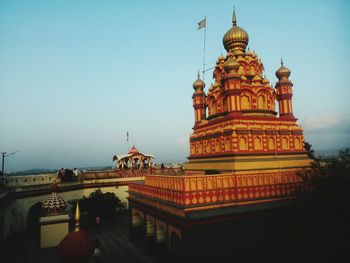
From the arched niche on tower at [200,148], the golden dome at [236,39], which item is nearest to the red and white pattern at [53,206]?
the arched niche on tower at [200,148]

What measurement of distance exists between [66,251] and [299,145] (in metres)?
16.2

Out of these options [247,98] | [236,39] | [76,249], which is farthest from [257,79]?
[76,249]

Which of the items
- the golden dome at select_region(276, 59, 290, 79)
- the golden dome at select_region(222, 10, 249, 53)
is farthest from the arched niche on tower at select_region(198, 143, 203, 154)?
the golden dome at select_region(276, 59, 290, 79)

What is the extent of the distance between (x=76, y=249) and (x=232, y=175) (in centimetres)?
884

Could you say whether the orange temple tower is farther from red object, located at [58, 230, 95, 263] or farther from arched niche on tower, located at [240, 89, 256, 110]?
red object, located at [58, 230, 95, 263]

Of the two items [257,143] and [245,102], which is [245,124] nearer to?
[257,143]

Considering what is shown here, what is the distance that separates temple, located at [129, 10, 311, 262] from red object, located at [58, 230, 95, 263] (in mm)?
6878

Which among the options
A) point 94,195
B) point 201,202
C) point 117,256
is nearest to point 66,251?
point 201,202

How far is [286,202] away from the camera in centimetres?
1269

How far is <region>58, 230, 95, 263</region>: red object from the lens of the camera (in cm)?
404

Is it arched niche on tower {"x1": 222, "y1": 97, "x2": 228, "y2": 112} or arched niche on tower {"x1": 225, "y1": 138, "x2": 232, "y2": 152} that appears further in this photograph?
arched niche on tower {"x1": 222, "y1": 97, "x2": 228, "y2": 112}

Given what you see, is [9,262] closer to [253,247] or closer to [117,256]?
[117,256]

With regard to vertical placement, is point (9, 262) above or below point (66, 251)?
below

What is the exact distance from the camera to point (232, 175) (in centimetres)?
1200
